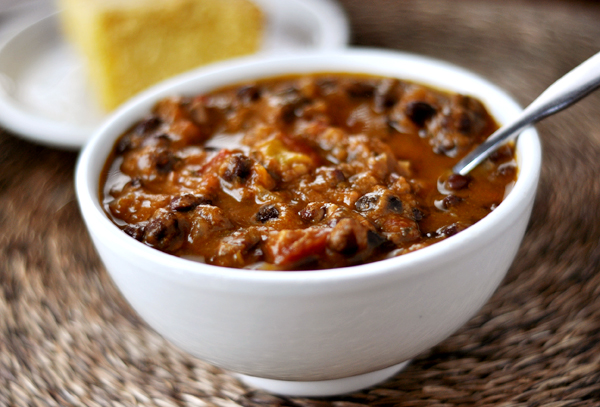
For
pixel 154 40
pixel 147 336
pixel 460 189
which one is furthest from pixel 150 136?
pixel 154 40

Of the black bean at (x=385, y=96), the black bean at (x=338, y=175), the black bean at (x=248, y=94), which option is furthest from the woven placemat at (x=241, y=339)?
the black bean at (x=248, y=94)

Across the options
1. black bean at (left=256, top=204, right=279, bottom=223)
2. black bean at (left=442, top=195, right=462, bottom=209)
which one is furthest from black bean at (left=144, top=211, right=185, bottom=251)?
black bean at (left=442, top=195, right=462, bottom=209)

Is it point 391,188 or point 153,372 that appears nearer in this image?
point 391,188

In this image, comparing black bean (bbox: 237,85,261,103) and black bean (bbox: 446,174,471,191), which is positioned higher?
black bean (bbox: 237,85,261,103)

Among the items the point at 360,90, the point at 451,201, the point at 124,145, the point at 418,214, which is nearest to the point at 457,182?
the point at 451,201

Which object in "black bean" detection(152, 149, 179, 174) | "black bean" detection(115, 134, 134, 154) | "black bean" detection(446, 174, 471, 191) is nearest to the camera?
"black bean" detection(446, 174, 471, 191)

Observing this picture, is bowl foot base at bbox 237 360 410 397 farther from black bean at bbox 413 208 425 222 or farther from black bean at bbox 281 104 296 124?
black bean at bbox 281 104 296 124

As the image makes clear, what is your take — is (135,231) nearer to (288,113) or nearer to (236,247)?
(236,247)

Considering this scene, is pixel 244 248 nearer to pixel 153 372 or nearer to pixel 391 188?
pixel 391 188
